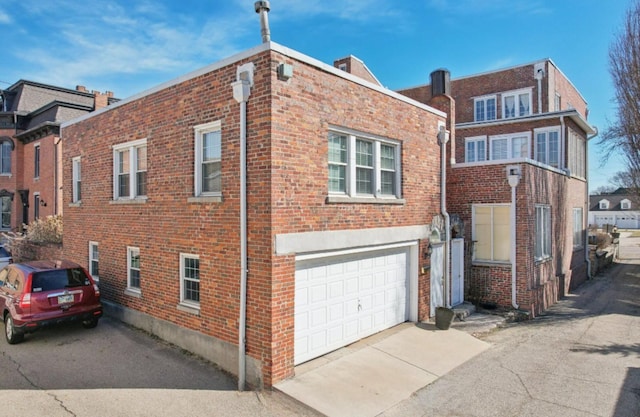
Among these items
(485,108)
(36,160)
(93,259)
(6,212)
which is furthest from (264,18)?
(6,212)

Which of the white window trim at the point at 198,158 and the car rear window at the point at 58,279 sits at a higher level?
the white window trim at the point at 198,158

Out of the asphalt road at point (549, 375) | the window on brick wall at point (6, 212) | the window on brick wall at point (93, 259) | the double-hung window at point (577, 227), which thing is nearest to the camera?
the asphalt road at point (549, 375)

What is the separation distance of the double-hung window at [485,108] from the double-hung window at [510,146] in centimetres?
559

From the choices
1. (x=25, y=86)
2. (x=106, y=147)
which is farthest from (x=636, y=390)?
(x=25, y=86)

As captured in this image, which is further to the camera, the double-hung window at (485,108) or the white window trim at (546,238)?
the double-hung window at (485,108)

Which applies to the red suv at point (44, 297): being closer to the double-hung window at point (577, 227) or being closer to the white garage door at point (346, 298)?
the white garage door at point (346, 298)

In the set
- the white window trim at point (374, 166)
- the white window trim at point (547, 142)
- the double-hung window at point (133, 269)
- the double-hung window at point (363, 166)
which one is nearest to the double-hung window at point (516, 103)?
the white window trim at point (547, 142)

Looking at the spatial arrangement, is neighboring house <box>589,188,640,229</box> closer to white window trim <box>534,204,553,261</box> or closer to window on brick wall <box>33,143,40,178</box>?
white window trim <box>534,204,553,261</box>

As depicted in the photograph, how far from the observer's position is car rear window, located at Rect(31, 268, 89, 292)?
941 cm

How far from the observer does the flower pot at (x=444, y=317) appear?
34.1ft

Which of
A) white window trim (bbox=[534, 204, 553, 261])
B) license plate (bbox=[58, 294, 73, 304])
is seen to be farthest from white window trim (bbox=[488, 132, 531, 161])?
license plate (bbox=[58, 294, 73, 304])

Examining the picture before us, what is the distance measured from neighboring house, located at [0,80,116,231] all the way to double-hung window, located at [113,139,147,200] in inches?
630

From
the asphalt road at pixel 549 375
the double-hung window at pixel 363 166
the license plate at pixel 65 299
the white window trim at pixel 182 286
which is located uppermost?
the double-hung window at pixel 363 166

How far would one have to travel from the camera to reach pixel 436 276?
461 inches
